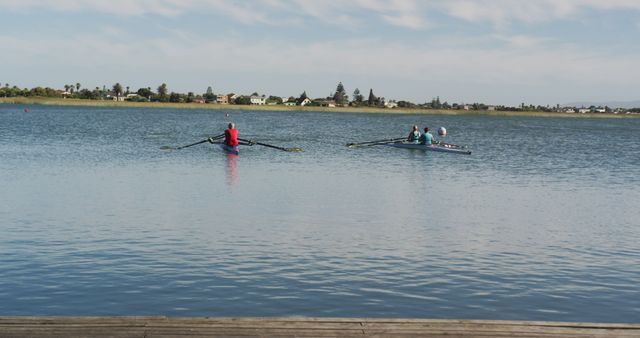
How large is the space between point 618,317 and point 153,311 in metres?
8.63

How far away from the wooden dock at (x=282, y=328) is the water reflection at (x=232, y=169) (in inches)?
940

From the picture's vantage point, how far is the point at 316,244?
18.9m

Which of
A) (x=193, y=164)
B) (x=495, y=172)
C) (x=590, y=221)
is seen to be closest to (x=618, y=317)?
(x=590, y=221)

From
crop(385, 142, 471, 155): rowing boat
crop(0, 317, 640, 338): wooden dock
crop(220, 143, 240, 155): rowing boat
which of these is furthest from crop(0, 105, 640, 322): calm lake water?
crop(385, 142, 471, 155): rowing boat

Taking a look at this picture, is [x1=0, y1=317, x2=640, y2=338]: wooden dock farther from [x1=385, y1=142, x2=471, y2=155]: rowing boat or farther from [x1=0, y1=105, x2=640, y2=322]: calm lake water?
[x1=385, y1=142, x2=471, y2=155]: rowing boat

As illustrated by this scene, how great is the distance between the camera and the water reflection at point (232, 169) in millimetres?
34625

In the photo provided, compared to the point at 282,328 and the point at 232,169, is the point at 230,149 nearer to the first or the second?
the point at 232,169

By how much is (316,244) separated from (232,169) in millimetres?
22389

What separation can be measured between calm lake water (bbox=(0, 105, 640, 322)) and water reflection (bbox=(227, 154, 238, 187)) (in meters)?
0.27

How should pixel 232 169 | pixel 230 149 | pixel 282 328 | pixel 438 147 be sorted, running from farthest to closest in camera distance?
pixel 438 147, pixel 230 149, pixel 232 169, pixel 282 328

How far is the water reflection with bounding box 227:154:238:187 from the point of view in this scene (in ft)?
114

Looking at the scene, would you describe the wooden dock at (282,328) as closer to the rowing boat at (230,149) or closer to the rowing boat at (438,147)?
the rowing boat at (230,149)

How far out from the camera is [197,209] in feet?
81.8

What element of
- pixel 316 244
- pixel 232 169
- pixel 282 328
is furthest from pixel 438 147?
pixel 282 328
